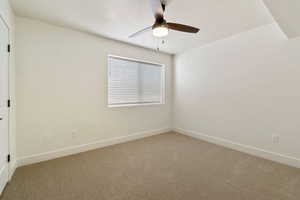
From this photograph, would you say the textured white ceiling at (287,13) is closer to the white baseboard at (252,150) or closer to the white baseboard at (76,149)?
the white baseboard at (252,150)

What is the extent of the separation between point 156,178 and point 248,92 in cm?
230

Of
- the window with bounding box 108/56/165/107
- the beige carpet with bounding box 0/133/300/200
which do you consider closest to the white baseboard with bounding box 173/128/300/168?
the beige carpet with bounding box 0/133/300/200

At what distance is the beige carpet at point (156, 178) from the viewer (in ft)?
5.34

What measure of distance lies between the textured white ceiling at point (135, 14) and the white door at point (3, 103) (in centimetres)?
59

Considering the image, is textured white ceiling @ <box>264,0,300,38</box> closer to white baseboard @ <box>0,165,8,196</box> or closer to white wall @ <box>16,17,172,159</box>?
white wall @ <box>16,17,172,159</box>

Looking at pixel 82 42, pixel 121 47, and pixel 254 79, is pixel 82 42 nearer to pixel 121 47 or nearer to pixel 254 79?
pixel 121 47

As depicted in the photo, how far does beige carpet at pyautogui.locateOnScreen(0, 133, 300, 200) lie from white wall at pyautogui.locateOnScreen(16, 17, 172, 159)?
431 mm

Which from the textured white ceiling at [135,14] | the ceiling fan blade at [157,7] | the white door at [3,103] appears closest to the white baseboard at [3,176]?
the white door at [3,103]

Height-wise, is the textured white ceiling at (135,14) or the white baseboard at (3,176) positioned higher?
the textured white ceiling at (135,14)

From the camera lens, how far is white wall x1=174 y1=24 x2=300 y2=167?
2307mm

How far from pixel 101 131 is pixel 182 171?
1804 millimetres

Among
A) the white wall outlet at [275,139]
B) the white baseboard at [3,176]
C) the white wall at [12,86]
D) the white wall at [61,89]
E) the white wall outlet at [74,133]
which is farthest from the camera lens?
the white wall outlet at [74,133]

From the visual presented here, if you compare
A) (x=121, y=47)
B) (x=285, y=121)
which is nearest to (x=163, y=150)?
(x=285, y=121)

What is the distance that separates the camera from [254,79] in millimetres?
2648
